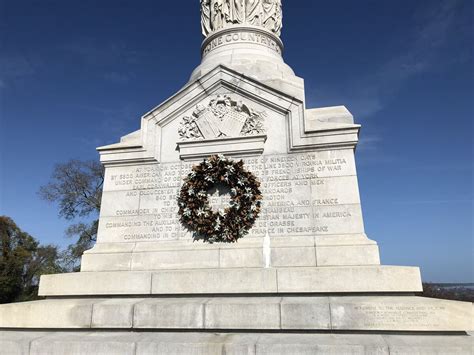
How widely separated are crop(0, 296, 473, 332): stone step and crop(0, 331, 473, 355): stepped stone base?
180 mm

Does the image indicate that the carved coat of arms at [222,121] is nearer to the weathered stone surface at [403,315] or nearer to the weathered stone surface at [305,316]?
the weathered stone surface at [305,316]

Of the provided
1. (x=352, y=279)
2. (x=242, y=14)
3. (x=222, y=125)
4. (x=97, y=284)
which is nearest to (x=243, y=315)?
(x=352, y=279)

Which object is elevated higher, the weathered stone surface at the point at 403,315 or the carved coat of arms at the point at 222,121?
the carved coat of arms at the point at 222,121

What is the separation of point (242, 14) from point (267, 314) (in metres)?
10.3

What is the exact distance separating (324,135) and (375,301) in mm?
4201

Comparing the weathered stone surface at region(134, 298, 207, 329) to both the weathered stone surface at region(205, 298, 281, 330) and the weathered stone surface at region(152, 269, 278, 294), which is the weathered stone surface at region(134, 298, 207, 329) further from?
the weathered stone surface at region(152, 269, 278, 294)

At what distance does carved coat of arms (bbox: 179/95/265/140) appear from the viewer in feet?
31.4

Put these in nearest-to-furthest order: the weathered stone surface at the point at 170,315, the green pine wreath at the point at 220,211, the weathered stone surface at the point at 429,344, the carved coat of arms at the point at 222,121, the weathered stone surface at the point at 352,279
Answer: the weathered stone surface at the point at 429,344, the weathered stone surface at the point at 170,315, the weathered stone surface at the point at 352,279, the green pine wreath at the point at 220,211, the carved coat of arms at the point at 222,121

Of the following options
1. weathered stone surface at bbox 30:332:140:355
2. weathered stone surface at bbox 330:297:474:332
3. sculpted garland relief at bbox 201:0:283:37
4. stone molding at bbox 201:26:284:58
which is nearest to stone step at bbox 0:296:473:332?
weathered stone surface at bbox 330:297:474:332

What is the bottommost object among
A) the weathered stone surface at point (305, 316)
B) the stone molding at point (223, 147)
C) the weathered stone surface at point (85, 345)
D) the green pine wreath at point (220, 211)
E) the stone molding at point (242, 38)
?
the weathered stone surface at point (85, 345)

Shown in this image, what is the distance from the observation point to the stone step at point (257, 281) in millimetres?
6980

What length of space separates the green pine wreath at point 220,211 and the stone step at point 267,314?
1.87 metres

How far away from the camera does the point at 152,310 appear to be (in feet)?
22.1

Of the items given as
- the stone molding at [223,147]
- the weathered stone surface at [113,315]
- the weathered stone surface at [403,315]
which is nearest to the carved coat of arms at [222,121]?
the stone molding at [223,147]
